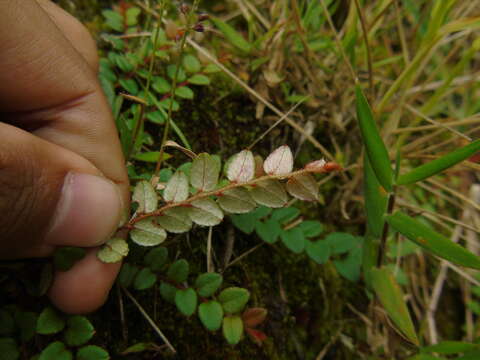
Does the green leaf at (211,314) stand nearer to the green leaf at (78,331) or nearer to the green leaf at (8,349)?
the green leaf at (78,331)

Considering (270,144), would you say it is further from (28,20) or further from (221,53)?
(28,20)

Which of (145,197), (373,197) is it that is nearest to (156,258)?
(145,197)

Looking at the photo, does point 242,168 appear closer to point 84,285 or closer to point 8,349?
point 84,285

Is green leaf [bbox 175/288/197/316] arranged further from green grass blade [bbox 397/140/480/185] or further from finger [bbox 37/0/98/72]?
finger [bbox 37/0/98/72]

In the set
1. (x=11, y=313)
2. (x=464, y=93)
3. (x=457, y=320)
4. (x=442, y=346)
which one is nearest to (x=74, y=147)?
(x=11, y=313)

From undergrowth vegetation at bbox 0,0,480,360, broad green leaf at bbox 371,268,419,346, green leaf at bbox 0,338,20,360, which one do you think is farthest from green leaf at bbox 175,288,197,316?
broad green leaf at bbox 371,268,419,346

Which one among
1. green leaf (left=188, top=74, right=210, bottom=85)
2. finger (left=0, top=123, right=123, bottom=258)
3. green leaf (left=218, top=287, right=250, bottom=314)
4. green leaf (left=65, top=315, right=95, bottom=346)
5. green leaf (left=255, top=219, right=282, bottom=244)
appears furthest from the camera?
green leaf (left=188, top=74, right=210, bottom=85)
